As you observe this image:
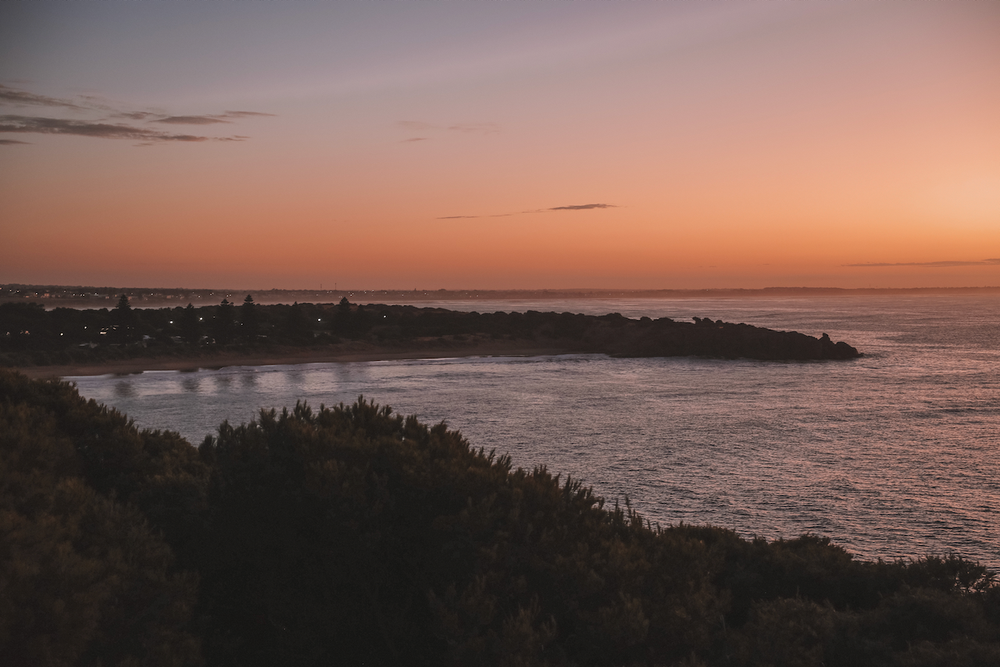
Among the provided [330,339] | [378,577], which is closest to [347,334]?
[330,339]

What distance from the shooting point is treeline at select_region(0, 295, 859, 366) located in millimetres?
59562

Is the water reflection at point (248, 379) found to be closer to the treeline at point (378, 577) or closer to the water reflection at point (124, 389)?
the water reflection at point (124, 389)

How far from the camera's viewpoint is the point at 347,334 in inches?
2923

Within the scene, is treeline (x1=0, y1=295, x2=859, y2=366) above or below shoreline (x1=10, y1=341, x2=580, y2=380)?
above

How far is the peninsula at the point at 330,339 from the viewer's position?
188 feet

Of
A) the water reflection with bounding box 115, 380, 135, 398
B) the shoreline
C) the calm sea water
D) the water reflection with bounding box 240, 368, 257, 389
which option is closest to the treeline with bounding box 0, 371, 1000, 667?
the calm sea water

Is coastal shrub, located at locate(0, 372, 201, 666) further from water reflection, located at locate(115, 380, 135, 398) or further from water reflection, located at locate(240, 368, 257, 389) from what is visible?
water reflection, located at locate(240, 368, 257, 389)

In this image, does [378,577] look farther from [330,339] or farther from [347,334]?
[347,334]

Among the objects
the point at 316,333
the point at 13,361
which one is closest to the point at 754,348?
the point at 316,333

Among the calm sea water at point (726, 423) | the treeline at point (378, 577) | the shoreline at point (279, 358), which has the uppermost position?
the treeline at point (378, 577)

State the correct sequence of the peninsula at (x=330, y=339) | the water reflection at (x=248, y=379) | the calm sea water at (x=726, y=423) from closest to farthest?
the calm sea water at (x=726, y=423) → the water reflection at (x=248, y=379) → the peninsula at (x=330, y=339)

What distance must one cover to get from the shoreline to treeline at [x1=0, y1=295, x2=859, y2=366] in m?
1.08

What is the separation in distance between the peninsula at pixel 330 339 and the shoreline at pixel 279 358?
0.10 m

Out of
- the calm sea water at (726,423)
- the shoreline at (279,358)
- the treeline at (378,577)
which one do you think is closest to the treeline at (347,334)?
the shoreline at (279,358)
